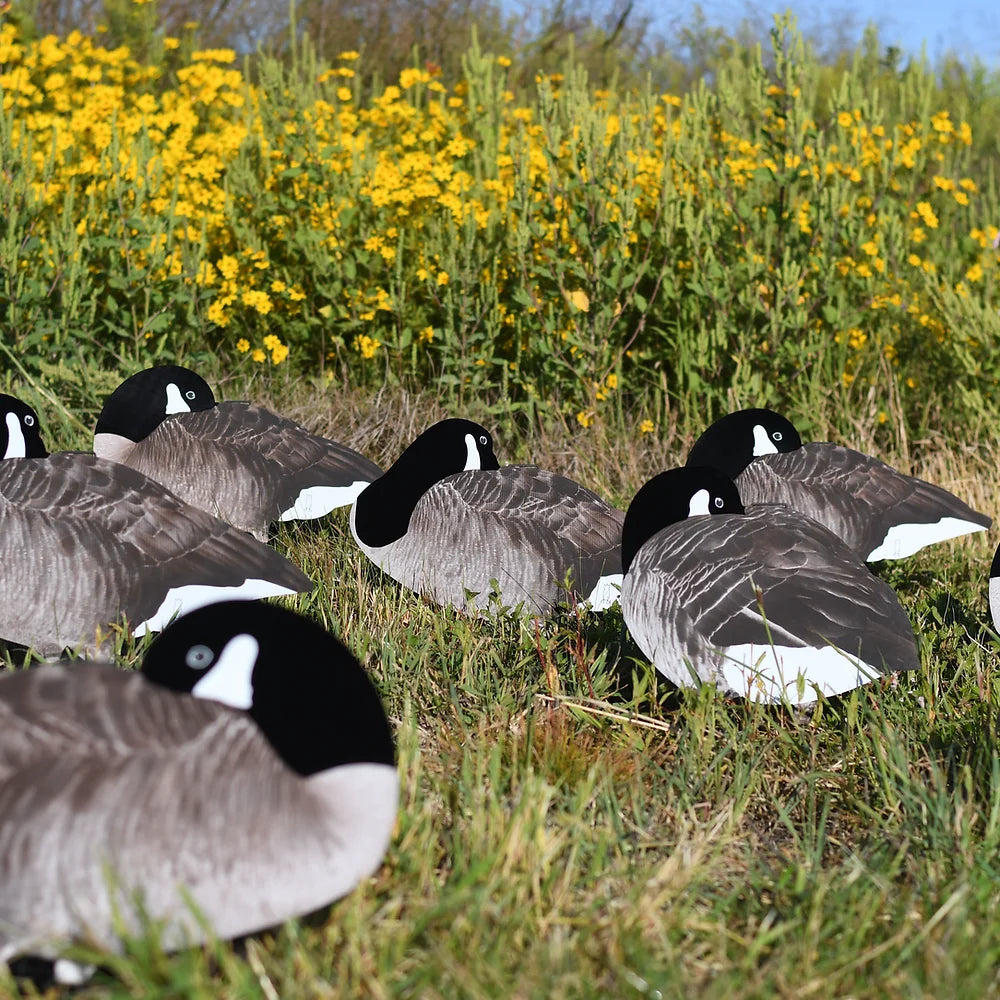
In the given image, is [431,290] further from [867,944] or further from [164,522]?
[867,944]

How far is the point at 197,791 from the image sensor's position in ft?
7.01

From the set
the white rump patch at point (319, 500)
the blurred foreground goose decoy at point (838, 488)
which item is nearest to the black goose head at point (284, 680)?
the white rump patch at point (319, 500)

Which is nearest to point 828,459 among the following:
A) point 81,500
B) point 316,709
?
point 81,500

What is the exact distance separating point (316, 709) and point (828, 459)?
12.5 ft

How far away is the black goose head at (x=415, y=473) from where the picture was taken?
5070mm

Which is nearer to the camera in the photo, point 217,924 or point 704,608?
point 217,924

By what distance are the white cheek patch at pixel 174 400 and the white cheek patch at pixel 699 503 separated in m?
2.65

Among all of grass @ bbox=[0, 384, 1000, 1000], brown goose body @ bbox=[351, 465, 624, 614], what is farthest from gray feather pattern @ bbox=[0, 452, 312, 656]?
brown goose body @ bbox=[351, 465, 624, 614]

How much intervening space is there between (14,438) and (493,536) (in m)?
1.89

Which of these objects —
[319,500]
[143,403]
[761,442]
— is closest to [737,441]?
[761,442]

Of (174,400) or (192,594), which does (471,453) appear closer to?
(174,400)

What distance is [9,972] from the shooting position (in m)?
2.22

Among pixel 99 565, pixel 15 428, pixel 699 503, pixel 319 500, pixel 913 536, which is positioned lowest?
pixel 319 500

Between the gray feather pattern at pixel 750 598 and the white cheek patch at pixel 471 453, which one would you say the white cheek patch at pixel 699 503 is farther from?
the white cheek patch at pixel 471 453
